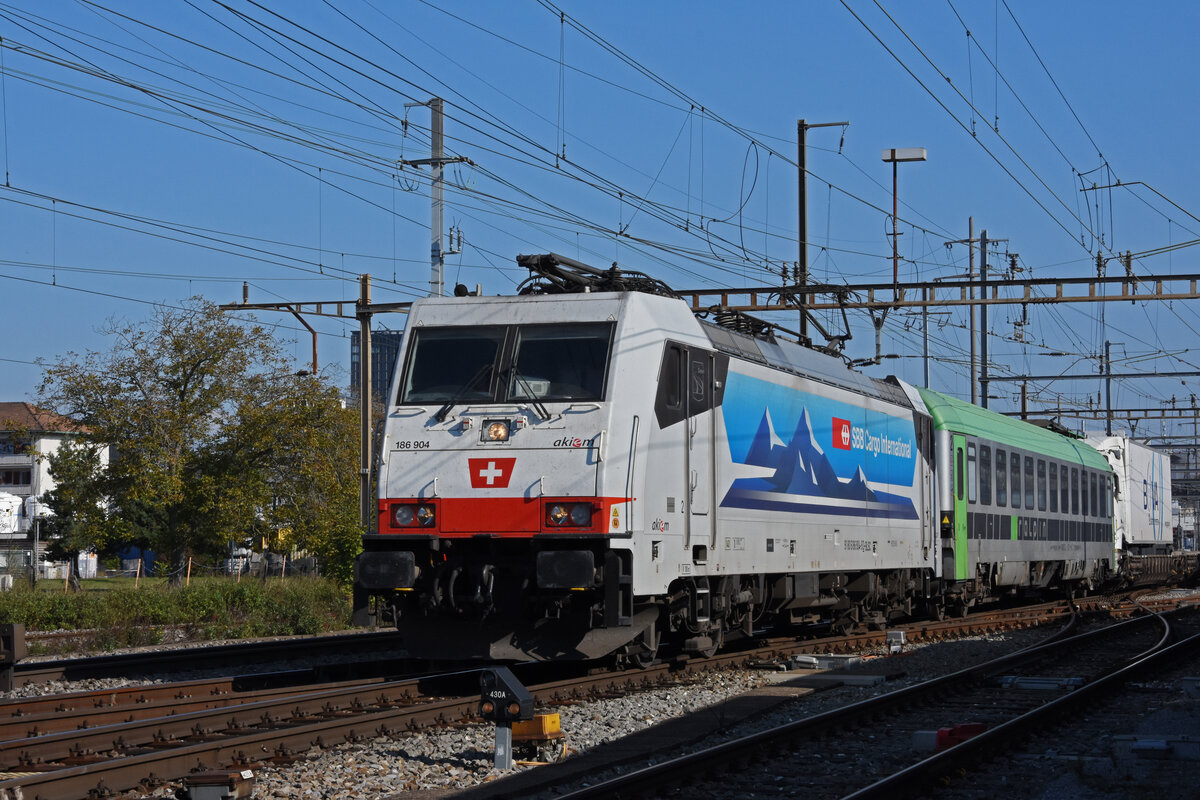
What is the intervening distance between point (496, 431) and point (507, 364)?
→ 731mm

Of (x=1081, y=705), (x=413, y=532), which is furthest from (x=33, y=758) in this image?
(x=1081, y=705)

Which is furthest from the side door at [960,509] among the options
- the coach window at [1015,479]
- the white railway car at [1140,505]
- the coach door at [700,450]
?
the white railway car at [1140,505]

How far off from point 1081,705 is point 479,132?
11.5m

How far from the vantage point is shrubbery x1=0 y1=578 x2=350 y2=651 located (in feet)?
69.5

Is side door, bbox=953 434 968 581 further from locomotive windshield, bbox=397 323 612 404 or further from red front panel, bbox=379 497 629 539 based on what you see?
red front panel, bbox=379 497 629 539

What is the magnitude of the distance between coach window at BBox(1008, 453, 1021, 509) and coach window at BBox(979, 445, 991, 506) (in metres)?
1.32

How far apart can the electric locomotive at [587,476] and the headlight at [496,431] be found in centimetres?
2

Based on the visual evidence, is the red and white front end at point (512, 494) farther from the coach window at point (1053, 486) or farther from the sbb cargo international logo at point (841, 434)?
the coach window at point (1053, 486)

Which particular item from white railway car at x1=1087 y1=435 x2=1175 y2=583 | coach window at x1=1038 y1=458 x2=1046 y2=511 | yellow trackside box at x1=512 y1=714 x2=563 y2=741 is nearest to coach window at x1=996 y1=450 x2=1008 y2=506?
coach window at x1=1038 y1=458 x2=1046 y2=511

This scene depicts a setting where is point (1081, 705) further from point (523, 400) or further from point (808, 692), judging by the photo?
point (523, 400)

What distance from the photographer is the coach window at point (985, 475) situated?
2380 cm

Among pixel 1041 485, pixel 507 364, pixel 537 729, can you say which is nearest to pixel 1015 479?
pixel 1041 485

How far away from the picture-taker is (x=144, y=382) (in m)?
40.5

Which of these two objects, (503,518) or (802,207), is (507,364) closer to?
(503,518)
